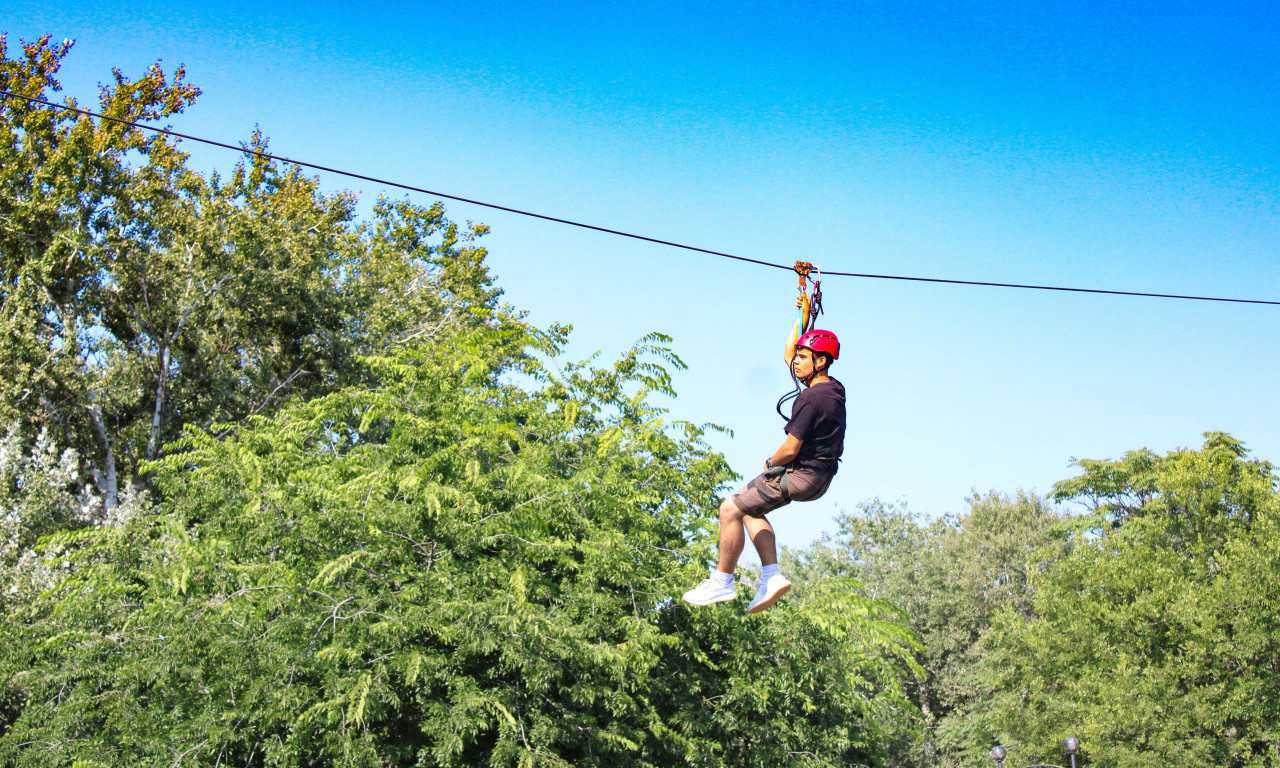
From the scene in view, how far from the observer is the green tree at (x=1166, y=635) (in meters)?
24.9

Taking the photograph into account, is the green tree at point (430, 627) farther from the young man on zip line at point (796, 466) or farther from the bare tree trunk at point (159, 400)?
the bare tree trunk at point (159, 400)

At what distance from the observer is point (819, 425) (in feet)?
19.8

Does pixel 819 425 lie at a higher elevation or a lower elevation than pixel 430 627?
higher

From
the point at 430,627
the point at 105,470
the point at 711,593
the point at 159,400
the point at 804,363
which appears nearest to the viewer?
the point at 804,363

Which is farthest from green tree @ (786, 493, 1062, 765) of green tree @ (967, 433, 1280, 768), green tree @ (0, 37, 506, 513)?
green tree @ (0, 37, 506, 513)

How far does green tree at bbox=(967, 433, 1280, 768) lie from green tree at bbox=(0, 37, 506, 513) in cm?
1958

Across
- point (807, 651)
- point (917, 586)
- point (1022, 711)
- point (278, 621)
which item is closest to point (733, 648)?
point (807, 651)

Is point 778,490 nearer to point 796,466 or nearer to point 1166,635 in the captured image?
point 796,466

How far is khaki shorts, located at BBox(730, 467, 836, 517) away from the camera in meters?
6.05

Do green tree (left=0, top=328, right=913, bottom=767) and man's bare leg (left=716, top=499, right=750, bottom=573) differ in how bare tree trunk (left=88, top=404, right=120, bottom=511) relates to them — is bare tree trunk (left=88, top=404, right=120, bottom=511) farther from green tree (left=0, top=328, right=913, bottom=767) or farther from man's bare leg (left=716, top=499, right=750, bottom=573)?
man's bare leg (left=716, top=499, right=750, bottom=573)

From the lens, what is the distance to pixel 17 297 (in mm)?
20750

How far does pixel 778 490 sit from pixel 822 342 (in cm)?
102

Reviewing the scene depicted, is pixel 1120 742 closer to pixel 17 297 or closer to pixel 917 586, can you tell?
pixel 917 586

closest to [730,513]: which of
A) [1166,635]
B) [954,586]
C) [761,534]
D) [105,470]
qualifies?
[761,534]
